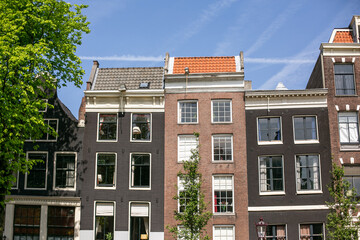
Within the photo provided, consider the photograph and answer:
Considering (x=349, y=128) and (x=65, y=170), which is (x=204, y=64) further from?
(x=65, y=170)

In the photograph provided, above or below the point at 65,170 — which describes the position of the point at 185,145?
above

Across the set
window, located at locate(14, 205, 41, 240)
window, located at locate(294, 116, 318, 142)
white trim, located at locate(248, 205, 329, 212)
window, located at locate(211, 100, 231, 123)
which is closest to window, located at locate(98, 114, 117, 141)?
window, located at locate(14, 205, 41, 240)

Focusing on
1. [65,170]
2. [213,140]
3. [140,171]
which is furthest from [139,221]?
[213,140]

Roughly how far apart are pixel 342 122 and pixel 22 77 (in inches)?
776

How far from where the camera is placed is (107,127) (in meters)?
28.3

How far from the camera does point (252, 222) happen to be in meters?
26.2

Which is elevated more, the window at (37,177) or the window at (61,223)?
the window at (37,177)

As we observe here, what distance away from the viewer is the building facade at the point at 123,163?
88.0 ft

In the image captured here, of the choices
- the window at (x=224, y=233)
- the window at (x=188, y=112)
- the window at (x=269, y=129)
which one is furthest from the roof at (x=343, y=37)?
the window at (x=224, y=233)

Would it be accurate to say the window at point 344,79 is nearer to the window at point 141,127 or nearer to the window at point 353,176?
the window at point 353,176

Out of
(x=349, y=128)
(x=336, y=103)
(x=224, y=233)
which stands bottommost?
(x=224, y=233)

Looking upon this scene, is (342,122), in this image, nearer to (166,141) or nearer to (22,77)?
(166,141)

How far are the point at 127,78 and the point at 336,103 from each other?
14317 millimetres

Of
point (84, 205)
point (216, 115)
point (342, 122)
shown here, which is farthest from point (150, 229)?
point (342, 122)
